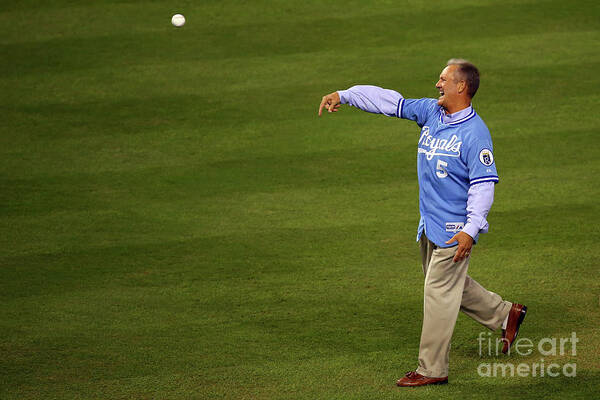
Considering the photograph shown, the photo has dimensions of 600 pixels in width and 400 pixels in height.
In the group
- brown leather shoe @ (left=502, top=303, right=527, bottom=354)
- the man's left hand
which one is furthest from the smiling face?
brown leather shoe @ (left=502, top=303, right=527, bottom=354)

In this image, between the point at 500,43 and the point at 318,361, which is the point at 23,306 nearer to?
the point at 318,361

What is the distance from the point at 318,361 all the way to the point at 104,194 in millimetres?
4001

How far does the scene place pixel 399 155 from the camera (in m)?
9.82

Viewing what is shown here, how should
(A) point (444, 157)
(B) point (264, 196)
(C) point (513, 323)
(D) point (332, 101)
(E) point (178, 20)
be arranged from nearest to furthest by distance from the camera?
(A) point (444, 157) < (D) point (332, 101) < (C) point (513, 323) < (B) point (264, 196) < (E) point (178, 20)

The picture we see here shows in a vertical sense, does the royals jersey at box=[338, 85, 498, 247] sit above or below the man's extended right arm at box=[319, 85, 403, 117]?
below

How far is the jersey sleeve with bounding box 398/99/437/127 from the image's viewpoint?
18.6 ft

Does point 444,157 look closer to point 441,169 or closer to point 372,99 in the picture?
point 441,169

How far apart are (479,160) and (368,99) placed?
0.85 m

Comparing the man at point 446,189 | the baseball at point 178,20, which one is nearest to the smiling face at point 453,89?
the man at point 446,189

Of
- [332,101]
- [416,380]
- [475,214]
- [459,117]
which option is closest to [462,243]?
[475,214]

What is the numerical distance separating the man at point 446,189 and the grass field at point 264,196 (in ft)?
1.31

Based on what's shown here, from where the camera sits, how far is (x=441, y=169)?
17.8ft

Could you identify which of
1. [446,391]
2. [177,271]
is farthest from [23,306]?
[446,391]

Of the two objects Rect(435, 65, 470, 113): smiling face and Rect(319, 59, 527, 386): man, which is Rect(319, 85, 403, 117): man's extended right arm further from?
Rect(435, 65, 470, 113): smiling face
